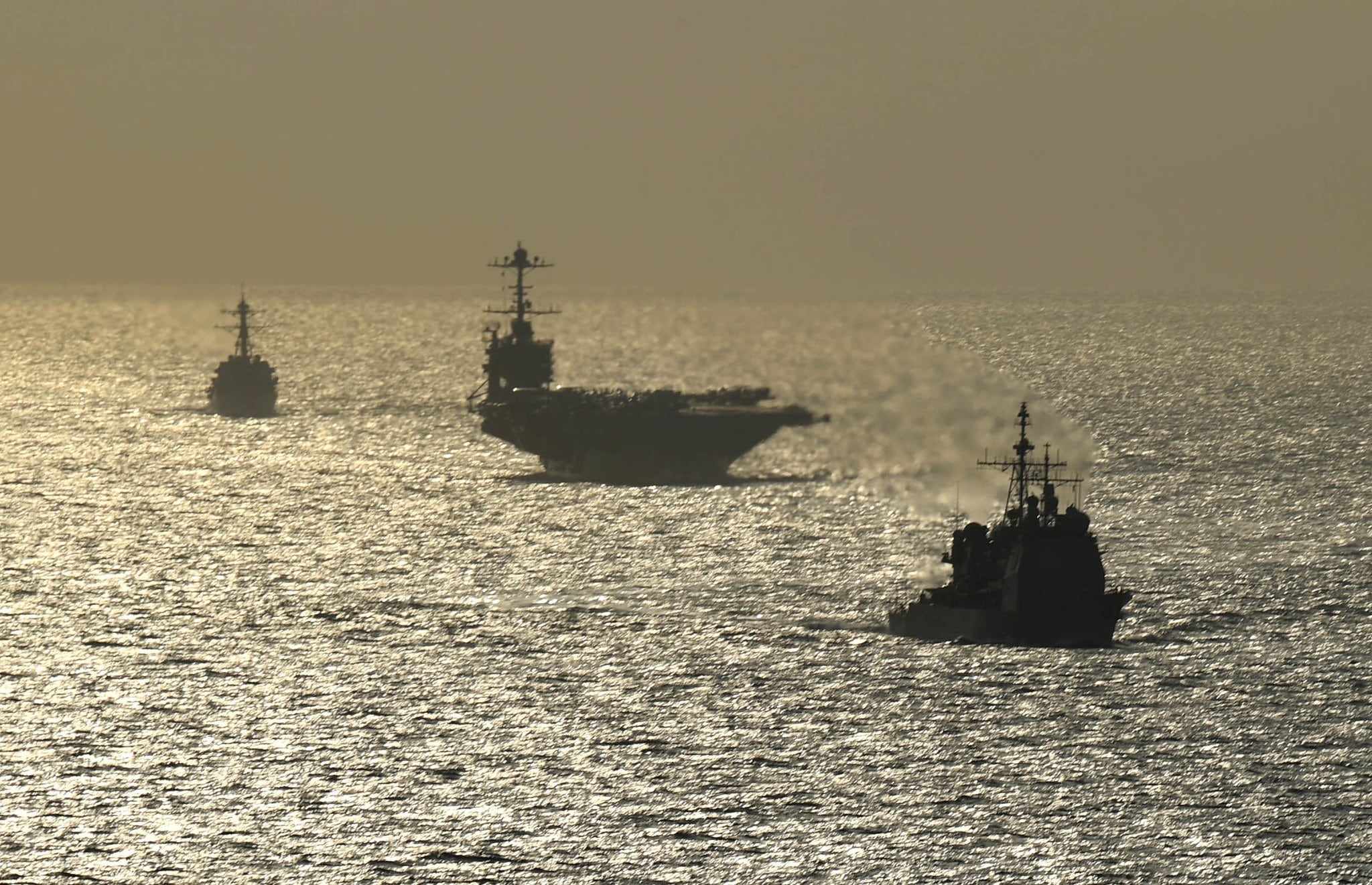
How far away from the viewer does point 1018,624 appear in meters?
72.2

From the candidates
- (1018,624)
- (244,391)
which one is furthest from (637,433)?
(244,391)

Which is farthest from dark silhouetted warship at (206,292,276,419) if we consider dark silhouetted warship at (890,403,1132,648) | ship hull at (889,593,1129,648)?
ship hull at (889,593,1129,648)

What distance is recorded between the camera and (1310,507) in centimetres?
10869

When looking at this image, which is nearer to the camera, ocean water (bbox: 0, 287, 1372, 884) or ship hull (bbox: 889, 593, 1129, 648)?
ocean water (bbox: 0, 287, 1372, 884)

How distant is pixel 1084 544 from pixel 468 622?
2303 cm

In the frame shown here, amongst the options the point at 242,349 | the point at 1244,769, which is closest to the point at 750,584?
the point at 1244,769

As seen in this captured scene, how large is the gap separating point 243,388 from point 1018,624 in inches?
4628

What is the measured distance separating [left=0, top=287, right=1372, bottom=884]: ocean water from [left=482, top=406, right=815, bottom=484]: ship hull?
4.50m

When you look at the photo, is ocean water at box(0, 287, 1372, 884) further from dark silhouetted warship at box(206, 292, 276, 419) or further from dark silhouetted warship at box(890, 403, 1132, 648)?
dark silhouetted warship at box(206, 292, 276, 419)

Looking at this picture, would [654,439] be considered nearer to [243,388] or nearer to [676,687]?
[676,687]

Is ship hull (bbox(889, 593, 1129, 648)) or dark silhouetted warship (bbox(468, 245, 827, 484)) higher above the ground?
dark silhouetted warship (bbox(468, 245, 827, 484))

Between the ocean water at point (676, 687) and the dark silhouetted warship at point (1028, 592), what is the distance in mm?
1056

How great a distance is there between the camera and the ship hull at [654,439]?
125 metres

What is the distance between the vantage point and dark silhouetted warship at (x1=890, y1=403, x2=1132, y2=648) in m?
71.5
